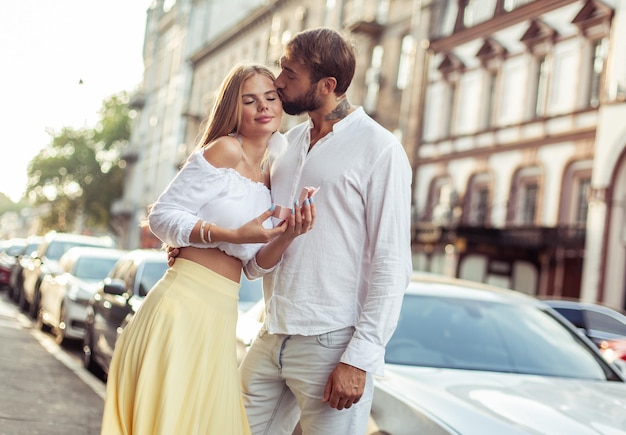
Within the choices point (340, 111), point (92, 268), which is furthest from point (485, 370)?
point (92, 268)

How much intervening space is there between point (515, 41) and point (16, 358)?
19.2 meters

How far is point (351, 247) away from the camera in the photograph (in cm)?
337

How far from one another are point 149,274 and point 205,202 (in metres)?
6.39

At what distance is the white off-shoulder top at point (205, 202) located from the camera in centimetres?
341

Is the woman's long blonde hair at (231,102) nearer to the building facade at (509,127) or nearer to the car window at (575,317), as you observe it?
the car window at (575,317)

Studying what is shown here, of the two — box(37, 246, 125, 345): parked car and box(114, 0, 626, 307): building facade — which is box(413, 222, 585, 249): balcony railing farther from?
box(37, 246, 125, 345): parked car

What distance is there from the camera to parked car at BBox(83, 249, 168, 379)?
9.18 m

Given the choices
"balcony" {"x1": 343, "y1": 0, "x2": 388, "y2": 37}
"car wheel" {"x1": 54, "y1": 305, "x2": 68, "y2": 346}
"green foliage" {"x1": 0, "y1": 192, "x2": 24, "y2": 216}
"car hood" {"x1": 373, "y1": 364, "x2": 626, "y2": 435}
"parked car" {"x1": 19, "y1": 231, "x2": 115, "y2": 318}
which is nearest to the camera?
"car hood" {"x1": 373, "y1": 364, "x2": 626, "y2": 435}

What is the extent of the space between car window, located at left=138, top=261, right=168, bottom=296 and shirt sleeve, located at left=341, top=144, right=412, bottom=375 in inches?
243

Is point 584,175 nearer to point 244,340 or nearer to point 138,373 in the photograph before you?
point 244,340

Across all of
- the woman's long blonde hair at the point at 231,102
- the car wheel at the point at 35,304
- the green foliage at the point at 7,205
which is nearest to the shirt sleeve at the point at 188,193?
the woman's long blonde hair at the point at 231,102

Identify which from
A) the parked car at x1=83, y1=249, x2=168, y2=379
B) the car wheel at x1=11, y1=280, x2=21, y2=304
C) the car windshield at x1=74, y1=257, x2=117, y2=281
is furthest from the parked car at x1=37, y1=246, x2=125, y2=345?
the car wheel at x1=11, y1=280, x2=21, y2=304

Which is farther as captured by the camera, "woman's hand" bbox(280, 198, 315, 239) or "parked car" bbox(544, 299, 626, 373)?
"parked car" bbox(544, 299, 626, 373)

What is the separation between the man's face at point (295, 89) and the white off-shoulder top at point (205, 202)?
321 millimetres
